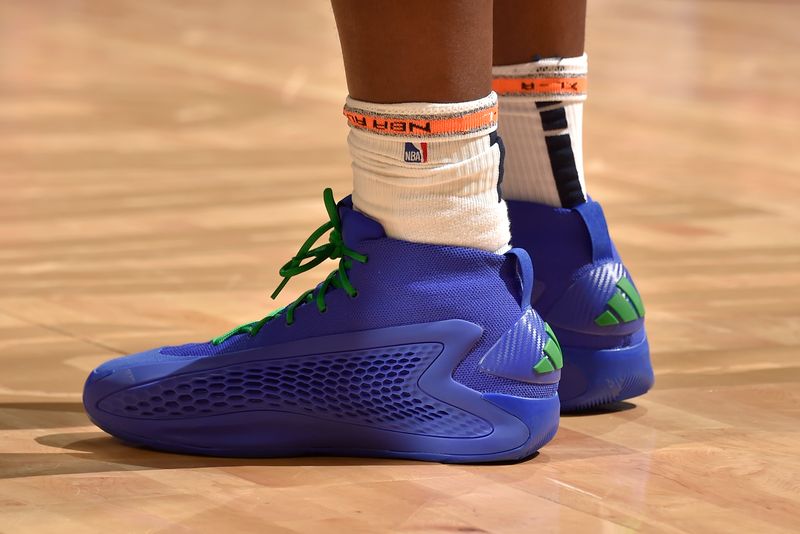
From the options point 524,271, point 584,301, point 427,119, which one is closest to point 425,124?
point 427,119

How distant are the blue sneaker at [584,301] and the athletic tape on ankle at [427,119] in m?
0.16

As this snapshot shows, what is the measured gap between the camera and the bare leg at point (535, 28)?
3.44 ft

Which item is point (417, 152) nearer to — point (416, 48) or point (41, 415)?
point (416, 48)

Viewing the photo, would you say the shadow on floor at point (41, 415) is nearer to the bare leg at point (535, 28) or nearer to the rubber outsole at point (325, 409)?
the rubber outsole at point (325, 409)

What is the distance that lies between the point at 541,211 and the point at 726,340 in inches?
12.5

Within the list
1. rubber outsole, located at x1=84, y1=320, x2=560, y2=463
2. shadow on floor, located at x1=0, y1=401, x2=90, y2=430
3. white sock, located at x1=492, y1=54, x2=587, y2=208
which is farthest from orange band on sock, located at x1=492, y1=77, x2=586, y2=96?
shadow on floor, located at x1=0, y1=401, x2=90, y2=430

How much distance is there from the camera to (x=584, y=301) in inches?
40.9

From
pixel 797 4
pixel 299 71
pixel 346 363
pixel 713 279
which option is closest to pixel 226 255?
pixel 713 279

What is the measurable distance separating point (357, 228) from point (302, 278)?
568mm

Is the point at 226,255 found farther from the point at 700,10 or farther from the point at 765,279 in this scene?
the point at 700,10

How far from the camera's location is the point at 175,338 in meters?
1.26

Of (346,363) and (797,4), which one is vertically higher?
(797,4)

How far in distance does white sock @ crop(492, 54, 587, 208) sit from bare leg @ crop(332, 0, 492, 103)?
0.15 meters

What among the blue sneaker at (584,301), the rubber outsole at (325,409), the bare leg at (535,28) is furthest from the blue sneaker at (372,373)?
the bare leg at (535,28)
